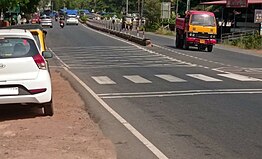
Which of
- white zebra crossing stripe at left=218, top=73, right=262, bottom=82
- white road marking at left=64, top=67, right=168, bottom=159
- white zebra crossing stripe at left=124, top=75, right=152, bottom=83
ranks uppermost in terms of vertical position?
white road marking at left=64, top=67, right=168, bottom=159

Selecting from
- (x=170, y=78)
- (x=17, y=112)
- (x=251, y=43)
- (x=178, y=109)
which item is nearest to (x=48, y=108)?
(x=17, y=112)

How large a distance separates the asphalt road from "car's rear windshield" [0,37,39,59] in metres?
1.84

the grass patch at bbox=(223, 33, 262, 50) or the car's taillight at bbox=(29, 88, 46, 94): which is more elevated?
the car's taillight at bbox=(29, 88, 46, 94)

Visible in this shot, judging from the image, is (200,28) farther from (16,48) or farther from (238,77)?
(16,48)

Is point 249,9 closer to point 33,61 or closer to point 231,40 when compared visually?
point 231,40

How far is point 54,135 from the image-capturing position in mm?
8578

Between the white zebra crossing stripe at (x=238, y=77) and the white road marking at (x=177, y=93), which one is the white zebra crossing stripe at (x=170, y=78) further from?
the white road marking at (x=177, y=93)

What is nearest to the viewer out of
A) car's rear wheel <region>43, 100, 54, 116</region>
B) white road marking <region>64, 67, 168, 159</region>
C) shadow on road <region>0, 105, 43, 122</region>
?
white road marking <region>64, 67, 168, 159</region>

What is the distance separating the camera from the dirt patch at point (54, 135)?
7354 millimetres

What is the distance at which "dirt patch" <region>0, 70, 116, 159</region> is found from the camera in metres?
7.35

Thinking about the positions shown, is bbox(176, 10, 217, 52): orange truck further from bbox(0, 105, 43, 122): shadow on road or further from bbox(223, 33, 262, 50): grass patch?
bbox(0, 105, 43, 122): shadow on road

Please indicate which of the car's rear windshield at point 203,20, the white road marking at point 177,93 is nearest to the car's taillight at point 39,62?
the white road marking at point 177,93

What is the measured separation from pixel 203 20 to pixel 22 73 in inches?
1041

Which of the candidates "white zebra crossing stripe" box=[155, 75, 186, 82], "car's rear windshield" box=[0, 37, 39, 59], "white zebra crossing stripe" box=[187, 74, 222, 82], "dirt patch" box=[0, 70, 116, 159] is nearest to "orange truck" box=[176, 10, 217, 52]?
"white zebra crossing stripe" box=[187, 74, 222, 82]
